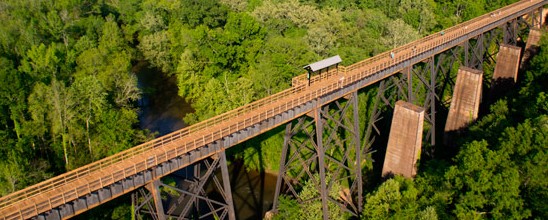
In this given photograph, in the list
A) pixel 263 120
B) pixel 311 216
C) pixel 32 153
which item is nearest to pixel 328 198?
pixel 311 216

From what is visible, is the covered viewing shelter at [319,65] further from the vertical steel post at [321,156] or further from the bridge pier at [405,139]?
the bridge pier at [405,139]

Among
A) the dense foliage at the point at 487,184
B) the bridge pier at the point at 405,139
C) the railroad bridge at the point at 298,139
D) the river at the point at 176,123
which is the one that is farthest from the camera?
the river at the point at 176,123

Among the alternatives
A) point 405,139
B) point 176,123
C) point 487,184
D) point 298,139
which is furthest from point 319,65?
point 176,123

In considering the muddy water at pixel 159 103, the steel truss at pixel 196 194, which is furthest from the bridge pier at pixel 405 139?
the muddy water at pixel 159 103

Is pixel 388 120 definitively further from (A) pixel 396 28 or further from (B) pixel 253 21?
(B) pixel 253 21

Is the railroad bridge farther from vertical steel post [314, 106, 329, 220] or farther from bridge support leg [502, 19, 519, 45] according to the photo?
bridge support leg [502, 19, 519, 45]

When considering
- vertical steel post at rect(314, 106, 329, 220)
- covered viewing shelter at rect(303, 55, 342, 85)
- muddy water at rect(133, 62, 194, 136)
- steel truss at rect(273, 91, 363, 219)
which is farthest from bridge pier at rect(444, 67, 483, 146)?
muddy water at rect(133, 62, 194, 136)

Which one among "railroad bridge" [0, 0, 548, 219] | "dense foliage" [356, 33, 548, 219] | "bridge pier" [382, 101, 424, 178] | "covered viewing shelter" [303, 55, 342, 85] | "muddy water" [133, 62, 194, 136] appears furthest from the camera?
"muddy water" [133, 62, 194, 136]

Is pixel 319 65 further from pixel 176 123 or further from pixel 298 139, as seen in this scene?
pixel 176 123
